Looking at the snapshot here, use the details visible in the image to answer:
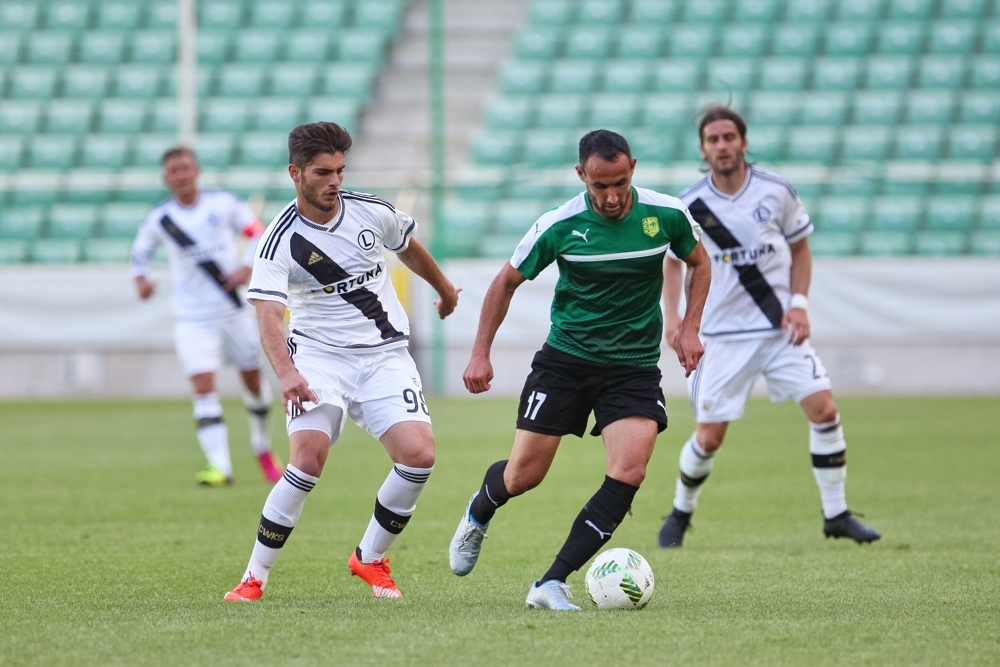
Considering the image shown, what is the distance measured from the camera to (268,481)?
11.1m

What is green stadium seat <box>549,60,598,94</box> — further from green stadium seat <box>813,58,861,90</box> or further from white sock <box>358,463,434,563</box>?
white sock <box>358,463,434,563</box>

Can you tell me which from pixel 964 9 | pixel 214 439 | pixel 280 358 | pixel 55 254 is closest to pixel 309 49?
pixel 55 254

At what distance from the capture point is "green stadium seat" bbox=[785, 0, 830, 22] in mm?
21844

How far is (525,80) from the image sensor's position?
2206 centimetres

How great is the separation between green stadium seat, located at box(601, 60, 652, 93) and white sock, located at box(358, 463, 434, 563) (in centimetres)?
1603

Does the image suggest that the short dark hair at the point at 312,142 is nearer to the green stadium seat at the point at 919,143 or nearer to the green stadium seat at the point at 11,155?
the green stadium seat at the point at 919,143

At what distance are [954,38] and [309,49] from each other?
32.5ft

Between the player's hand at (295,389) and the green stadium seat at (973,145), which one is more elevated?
the green stadium seat at (973,145)

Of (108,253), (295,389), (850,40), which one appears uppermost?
(850,40)

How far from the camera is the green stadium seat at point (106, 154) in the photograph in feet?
71.1

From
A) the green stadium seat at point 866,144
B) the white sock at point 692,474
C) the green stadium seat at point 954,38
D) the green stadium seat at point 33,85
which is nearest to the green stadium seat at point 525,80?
the green stadium seat at point 866,144

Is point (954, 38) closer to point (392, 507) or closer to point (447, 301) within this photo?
point (447, 301)

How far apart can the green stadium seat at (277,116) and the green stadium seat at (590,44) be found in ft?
14.1

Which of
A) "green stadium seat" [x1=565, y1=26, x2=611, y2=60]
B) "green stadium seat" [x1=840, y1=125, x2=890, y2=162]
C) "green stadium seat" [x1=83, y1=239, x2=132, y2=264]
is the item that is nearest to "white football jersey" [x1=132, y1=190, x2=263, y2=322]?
"green stadium seat" [x1=83, y1=239, x2=132, y2=264]
